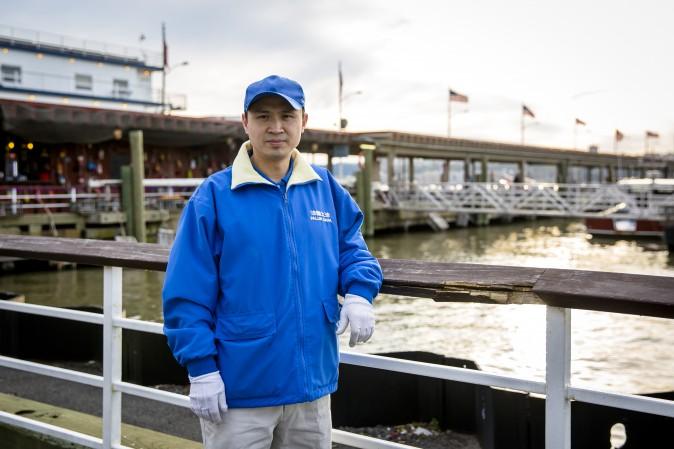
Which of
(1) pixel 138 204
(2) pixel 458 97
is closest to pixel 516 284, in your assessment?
(1) pixel 138 204

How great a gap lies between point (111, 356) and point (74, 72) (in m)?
34.9

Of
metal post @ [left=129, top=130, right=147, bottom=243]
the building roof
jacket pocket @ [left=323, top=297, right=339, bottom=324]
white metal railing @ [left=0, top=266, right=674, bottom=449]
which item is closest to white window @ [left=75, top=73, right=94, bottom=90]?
the building roof

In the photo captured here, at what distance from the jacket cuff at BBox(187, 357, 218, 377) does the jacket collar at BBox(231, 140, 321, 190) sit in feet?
1.73

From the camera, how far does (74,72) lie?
112 ft

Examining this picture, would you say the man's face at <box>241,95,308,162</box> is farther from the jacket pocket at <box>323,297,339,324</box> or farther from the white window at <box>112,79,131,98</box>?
the white window at <box>112,79,131,98</box>

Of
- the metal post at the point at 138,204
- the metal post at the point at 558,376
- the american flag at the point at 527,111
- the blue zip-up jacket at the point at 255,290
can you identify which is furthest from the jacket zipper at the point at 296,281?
the american flag at the point at 527,111

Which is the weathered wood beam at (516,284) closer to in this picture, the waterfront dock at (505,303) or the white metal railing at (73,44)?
the waterfront dock at (505,303)

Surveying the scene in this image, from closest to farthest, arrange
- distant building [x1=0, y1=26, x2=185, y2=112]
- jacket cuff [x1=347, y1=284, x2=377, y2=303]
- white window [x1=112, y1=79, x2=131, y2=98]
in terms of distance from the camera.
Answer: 1. jacket cuff [x1=347, y1=284, x2=377, y2=303]
2. distant building [x1=0, y1=26, x2=185, y2=112]
3. white window [x1=112, y1=79, x2=131, y2=98]

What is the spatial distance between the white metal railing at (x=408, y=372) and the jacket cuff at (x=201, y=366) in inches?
21.6

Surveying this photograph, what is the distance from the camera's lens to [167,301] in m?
1.90

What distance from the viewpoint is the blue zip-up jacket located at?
192 cm

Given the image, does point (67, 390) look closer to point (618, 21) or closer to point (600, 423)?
point (600, 423)

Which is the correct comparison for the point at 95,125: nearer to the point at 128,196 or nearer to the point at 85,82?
the point at 128,196

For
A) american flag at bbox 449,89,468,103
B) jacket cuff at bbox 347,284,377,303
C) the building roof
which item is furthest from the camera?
american flag at bbox 449,89,468,103
